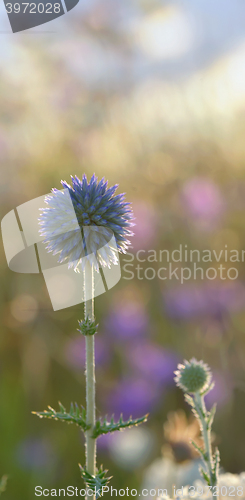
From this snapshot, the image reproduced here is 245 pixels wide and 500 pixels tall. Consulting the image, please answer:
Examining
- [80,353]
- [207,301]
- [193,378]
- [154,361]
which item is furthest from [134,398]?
[193,378]

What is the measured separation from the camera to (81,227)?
1.02m

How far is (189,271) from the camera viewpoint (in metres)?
2.85

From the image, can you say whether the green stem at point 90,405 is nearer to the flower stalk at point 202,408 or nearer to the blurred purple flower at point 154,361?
the flower stalk at point 202,408

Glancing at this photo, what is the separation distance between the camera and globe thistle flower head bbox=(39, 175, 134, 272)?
3.27 ft

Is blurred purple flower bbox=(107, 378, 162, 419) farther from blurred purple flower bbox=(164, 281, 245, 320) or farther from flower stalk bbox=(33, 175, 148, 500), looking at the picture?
flower stalk bbox=(33, 175, 148, 500)

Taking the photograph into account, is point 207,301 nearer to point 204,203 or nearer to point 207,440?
point 204,203

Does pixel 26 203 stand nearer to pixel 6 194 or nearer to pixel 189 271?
pixel 6 194

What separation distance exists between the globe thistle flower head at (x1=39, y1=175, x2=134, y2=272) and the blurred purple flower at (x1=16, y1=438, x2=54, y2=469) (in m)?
1.45

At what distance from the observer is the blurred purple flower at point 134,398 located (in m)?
2.14

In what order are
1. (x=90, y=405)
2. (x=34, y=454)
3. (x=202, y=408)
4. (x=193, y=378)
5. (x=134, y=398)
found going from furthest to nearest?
(x=134, y=398), (x=34, y=454), (x=193, y=378), (x=202, y=408), (x=90, y=405)
